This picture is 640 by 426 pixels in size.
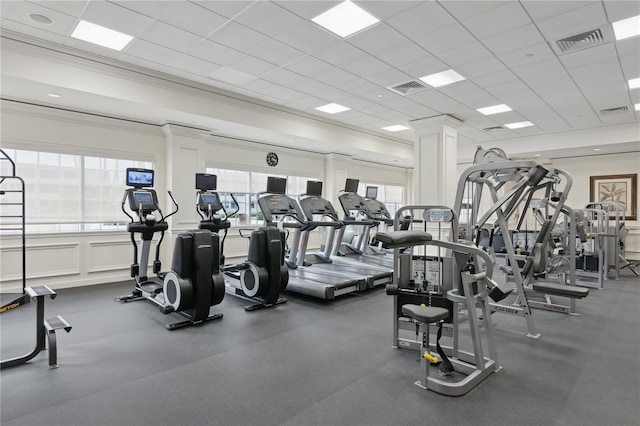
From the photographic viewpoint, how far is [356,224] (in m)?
6.61

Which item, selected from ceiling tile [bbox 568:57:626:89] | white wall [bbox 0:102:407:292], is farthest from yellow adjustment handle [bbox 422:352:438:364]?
white wall [bbox 0:102:407:292]

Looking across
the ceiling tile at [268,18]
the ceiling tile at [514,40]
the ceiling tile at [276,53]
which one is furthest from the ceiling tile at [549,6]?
the ceiling tile at [276,53]

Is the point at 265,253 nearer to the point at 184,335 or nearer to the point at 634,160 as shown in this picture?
the point at 184,335

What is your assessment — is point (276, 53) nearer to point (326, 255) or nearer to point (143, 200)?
point (143, 200)

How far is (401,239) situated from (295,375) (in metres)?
1.37

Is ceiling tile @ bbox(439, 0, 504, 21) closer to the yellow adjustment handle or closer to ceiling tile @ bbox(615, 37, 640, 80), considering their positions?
ceiling tile @ bbox(615, 37, 640, 80)

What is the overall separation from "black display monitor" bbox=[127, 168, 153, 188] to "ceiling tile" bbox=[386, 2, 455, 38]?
3687 mm

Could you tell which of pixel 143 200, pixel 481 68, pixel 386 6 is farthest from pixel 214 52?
pixel 481 68

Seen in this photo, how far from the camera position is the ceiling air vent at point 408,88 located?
5.61 m

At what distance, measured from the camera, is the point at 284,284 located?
15.6 ft

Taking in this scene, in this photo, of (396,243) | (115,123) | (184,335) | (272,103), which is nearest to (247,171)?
(272,103)

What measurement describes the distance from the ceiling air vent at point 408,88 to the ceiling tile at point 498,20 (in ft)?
5.14

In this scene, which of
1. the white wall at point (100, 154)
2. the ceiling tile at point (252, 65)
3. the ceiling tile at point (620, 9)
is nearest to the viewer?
the ceiling tile at point (620, 9)

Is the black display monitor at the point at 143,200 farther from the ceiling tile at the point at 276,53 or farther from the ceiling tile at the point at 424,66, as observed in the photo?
the ceiling tile at the point at 424,66
